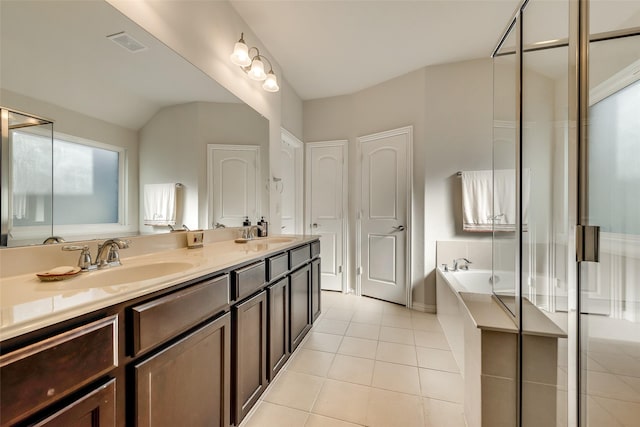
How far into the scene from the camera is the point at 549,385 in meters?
0.99

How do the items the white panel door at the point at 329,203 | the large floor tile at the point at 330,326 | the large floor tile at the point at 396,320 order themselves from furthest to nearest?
1. the white panel door at the point at 329,203
2. the large floor tile at the point at 396,320
3. the large floor tile at the point at 330,326

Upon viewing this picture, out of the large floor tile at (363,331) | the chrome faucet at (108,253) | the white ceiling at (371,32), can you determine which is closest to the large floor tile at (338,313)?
the large floor tile at (363,331)

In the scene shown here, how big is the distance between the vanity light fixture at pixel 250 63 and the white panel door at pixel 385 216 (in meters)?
1.44

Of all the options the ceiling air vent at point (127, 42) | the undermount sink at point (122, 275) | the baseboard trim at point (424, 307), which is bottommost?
the baseboard trim at point (424, 307)

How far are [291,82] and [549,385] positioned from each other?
Answer: 337cm

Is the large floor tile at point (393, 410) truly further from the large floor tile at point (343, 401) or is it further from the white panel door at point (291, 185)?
the white panel door at point (291, 185)

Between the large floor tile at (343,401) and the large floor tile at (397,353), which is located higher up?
the large floor tile at (397,353)

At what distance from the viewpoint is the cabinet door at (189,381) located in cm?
78

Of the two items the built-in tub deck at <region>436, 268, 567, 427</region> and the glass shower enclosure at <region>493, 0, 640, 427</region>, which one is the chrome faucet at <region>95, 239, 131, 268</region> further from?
the glass shower enclosure at <region>493, 0, 640, 427</region>

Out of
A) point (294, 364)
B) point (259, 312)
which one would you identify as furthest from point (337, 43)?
point (294, 364)

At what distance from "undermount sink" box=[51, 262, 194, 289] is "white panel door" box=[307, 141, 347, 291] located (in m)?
2.38

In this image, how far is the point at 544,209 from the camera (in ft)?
3.57

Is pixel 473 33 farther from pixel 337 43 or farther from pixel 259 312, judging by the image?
pixel 259 312

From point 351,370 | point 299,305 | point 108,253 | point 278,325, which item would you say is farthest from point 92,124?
point 351,370
